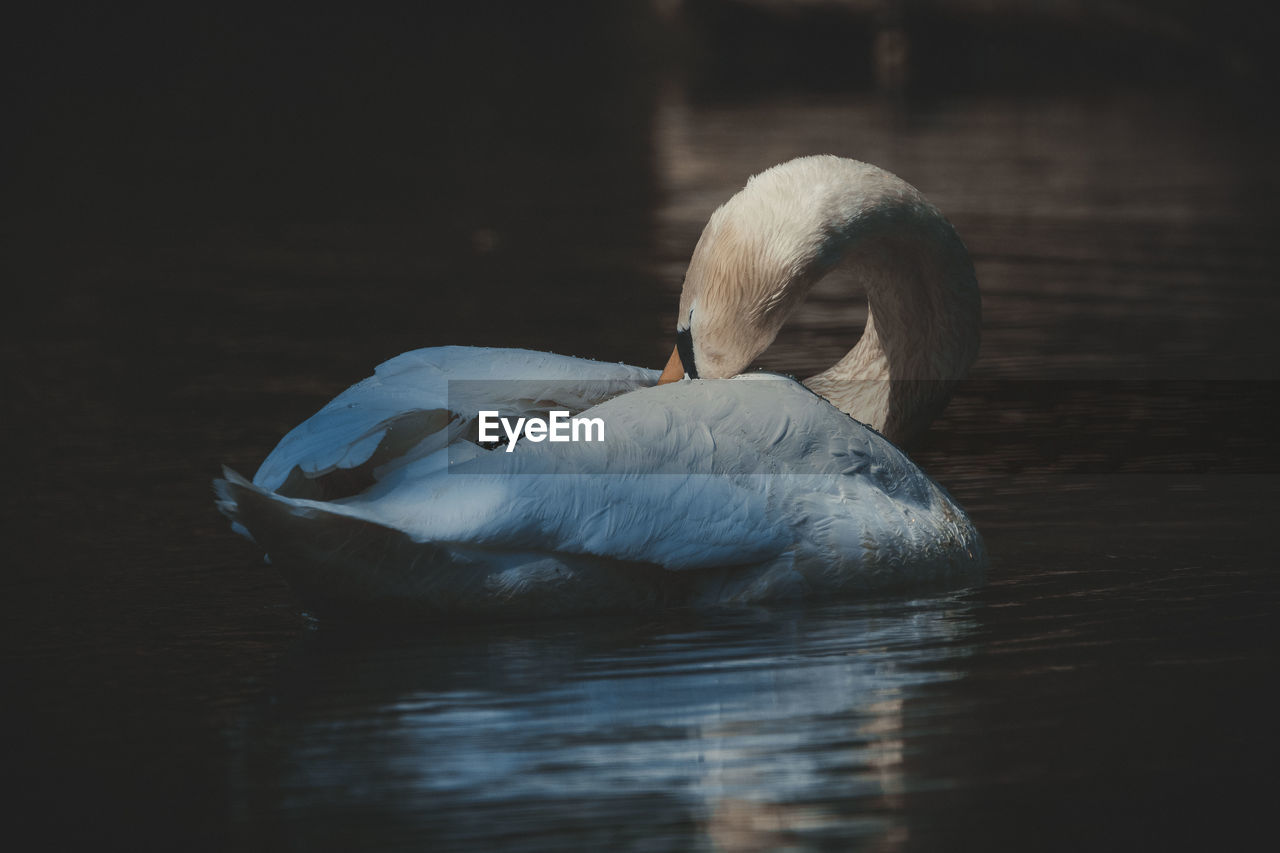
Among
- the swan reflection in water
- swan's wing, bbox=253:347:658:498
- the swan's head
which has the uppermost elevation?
the swan's head

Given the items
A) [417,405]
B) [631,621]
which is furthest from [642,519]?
[417,405]

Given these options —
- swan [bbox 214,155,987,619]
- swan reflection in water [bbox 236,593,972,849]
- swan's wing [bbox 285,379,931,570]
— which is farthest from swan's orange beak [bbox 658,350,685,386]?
swan reflection in water [bbox 236,593,972,849]

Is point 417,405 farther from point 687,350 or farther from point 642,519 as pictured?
point 687,350

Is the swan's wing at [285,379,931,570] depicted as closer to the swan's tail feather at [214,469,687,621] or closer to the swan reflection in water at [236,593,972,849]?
the swan's tail feather at [214,469,687,621]

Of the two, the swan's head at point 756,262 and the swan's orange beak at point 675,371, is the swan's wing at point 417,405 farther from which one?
the swan's head at point 756,262

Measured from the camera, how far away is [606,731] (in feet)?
13.7

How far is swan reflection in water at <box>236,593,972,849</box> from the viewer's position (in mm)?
3695

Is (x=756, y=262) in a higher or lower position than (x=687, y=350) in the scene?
higher

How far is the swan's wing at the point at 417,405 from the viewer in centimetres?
500

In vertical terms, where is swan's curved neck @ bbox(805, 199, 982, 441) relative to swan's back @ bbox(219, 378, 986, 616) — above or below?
above

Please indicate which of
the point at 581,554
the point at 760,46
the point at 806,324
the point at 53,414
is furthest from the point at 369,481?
the point at 760,46

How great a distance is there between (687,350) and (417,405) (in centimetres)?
83

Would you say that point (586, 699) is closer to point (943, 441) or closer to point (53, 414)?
point (943, 441)

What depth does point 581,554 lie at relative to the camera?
491cm
